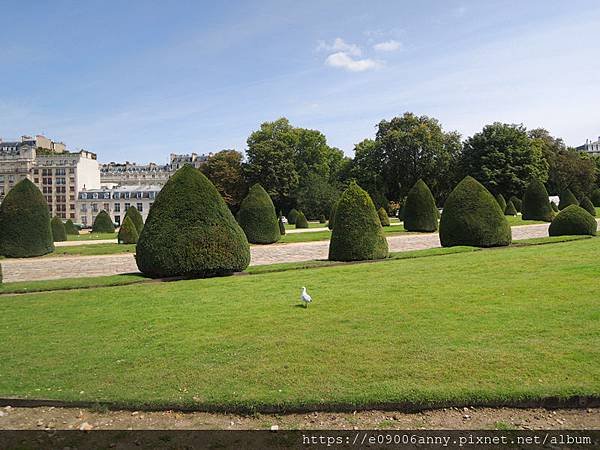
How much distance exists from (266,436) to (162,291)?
7527 millimetres

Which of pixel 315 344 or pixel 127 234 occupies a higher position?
pixel 127 234

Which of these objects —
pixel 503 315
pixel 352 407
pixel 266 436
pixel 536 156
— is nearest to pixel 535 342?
pixel 503 315

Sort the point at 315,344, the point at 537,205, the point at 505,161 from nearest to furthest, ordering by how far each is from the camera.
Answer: the point at 315,344 < the point at 537,205 < the point at 505,161

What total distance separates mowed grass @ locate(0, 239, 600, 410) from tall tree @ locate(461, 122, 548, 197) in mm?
46306

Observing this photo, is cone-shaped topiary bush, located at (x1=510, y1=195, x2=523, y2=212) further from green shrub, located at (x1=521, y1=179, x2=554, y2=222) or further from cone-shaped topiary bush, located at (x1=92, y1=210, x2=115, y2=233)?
cone-shaped topiary bush, located at (x1=92, y1=210, x2=115, y2=233)

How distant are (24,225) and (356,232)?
16978 mm

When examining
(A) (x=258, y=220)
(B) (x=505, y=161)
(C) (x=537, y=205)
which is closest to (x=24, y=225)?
(A) (x=258, y=220)

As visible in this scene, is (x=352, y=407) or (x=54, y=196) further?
(x=54, y=196)

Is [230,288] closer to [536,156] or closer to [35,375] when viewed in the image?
[35,375]

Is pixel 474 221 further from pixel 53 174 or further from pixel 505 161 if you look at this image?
pixel 53 174

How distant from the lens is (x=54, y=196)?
3841 inches

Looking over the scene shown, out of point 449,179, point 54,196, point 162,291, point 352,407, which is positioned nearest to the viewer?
point 352,407

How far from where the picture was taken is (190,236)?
13586 mm

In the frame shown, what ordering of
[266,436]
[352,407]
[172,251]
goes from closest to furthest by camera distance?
[266,436], [352,407], [172,251]
